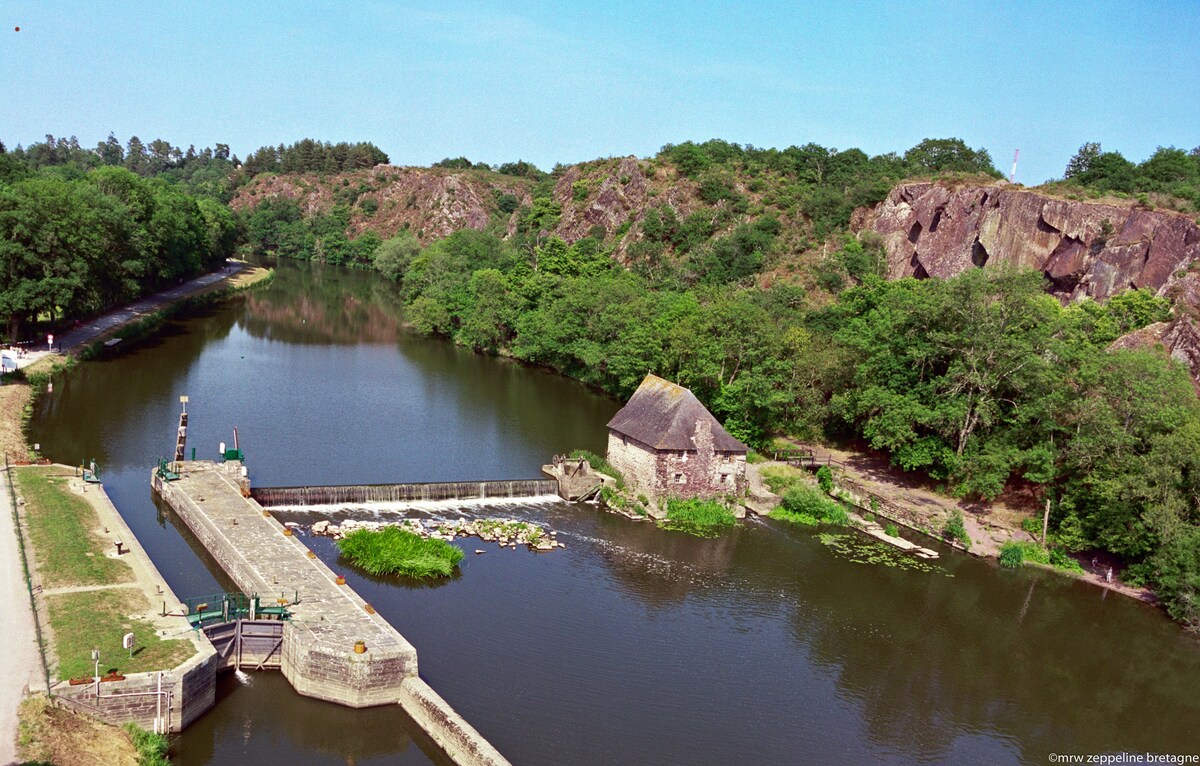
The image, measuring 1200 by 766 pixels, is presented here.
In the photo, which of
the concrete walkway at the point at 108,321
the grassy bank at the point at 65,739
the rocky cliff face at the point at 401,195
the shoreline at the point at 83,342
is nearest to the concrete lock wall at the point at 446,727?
the grassy bank at the point at 65,739

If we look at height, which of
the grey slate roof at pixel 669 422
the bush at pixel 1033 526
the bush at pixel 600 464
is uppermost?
the grey slate roof at pixel 669 422

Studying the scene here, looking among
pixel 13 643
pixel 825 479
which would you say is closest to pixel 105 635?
pixel 13 643

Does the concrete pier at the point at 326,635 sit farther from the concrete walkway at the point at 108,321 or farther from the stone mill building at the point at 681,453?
the concrete walkway at the point at 108,321

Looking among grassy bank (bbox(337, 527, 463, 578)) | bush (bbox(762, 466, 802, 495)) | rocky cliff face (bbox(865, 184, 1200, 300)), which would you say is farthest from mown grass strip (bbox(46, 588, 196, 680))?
rocky cliff face (bbox(865, 184, 1200, 300))

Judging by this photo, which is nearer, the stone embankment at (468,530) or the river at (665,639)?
the river at (665,639)

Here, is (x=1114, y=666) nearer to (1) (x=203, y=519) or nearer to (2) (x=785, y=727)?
(2) (x=785, y=727)
